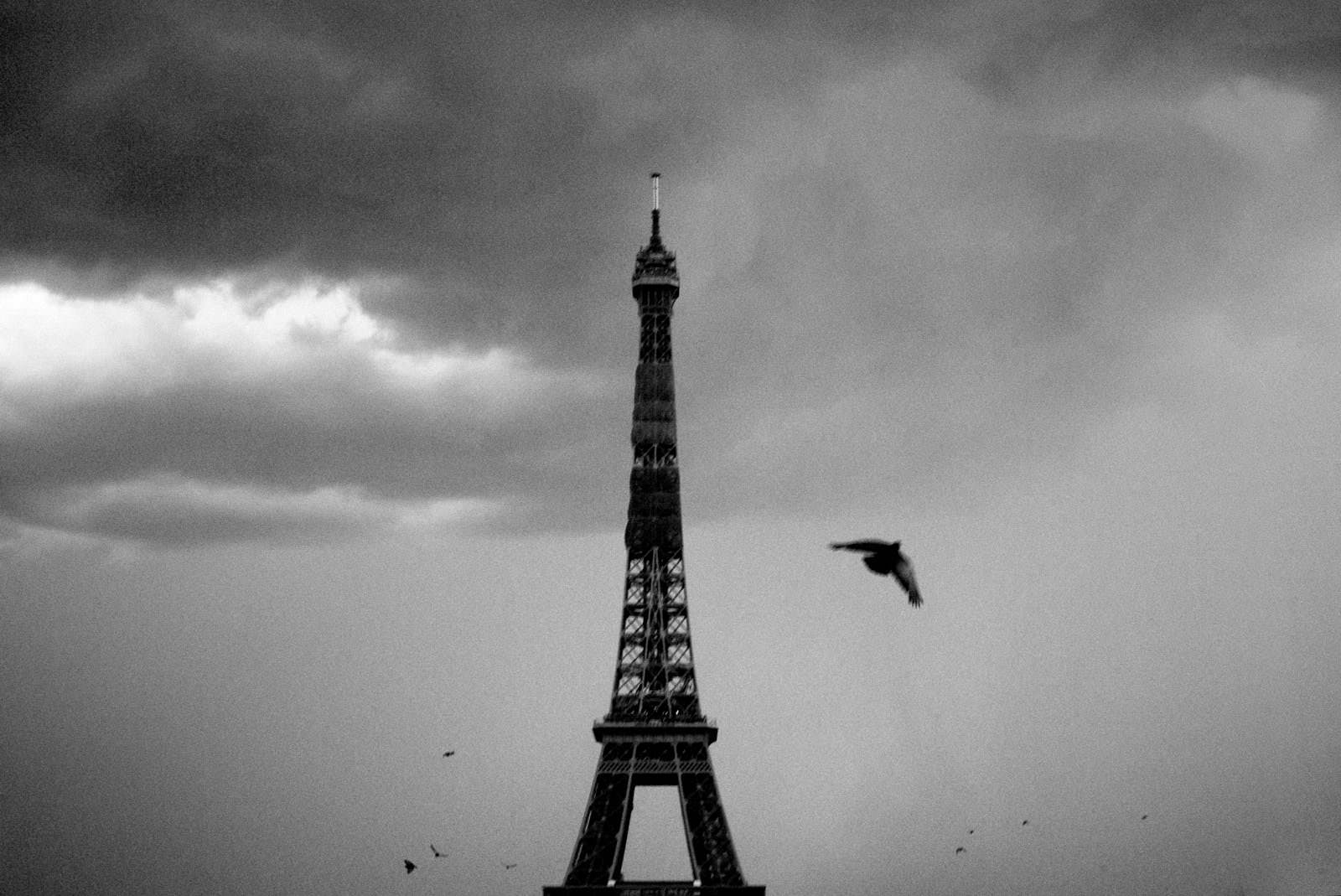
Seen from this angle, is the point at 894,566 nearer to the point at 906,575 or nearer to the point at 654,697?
the point at 906,575

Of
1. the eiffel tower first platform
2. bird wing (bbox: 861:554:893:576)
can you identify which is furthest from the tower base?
bird wing (bbox: 861:554:893:576)

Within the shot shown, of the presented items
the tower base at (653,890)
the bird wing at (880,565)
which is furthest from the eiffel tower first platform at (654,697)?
the bird wing at (880,565)

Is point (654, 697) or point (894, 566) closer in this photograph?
point (894, 566)

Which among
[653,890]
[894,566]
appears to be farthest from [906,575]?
[653,890]

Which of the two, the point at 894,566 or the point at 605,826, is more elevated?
the point at 605,826

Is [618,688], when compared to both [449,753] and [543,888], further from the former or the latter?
[449,753]

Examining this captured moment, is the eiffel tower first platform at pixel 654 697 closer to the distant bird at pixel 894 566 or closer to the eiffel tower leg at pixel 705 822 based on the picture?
the eiffel tower leg at pixel 705 822

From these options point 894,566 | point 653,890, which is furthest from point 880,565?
point 653,890

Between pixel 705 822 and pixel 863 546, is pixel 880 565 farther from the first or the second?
pixel 705 822

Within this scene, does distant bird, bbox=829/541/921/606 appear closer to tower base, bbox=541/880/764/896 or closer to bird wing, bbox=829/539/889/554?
bird wing, bbox=829/539/889/554
